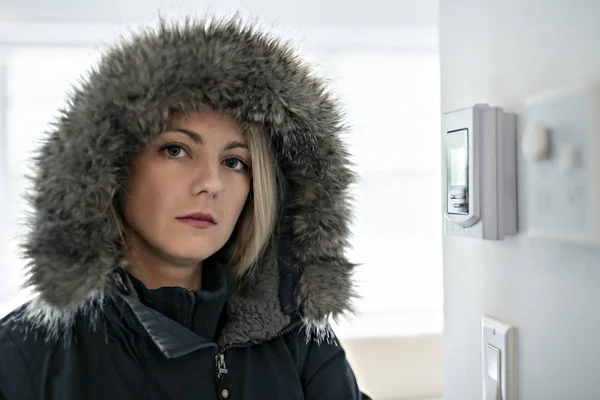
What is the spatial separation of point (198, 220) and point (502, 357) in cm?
54

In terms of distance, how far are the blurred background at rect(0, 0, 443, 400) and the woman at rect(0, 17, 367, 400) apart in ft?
3.62

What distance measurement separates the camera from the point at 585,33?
2.26ft

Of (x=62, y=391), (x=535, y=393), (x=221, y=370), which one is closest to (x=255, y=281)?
(x=221, y=370)

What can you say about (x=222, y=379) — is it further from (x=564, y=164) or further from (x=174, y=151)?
(x=564, y=164)

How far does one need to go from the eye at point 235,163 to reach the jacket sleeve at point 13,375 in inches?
18.2

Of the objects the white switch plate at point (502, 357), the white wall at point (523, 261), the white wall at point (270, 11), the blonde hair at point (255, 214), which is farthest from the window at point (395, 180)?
the white switch plate at point (502, 357)

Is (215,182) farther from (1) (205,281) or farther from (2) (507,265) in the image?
(2) (507,265)

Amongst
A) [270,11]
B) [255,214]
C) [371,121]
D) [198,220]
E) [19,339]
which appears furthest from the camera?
[371,121]

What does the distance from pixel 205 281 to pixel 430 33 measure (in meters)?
1.77

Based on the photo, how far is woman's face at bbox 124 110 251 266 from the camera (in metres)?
1.04

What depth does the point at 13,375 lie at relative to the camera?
901 millimetres

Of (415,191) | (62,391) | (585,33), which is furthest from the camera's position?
(415,191)

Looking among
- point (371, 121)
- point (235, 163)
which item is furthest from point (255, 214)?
point (371, 121)

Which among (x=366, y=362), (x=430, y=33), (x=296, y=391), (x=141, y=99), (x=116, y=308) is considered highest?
(x=430, y=33)
